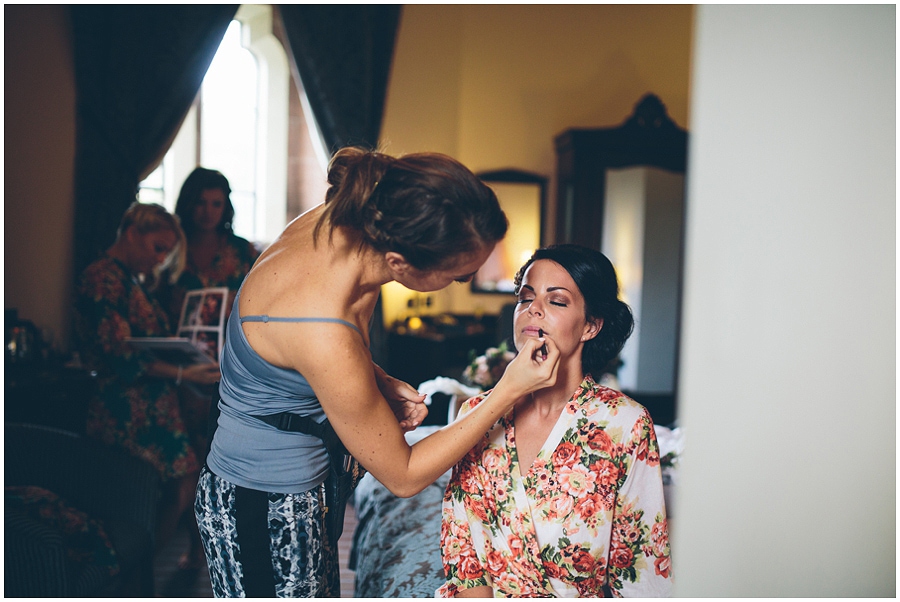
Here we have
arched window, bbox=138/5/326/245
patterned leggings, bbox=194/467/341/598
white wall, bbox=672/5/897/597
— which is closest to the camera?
white wall, bbox=672/5/897/597

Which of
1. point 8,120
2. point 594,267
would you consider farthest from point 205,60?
point 594,267

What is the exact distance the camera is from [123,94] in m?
3.77

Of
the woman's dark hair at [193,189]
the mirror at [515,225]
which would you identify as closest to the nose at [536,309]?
the woman's dark hair at [193,189]

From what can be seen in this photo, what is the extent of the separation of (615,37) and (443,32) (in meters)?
1.64

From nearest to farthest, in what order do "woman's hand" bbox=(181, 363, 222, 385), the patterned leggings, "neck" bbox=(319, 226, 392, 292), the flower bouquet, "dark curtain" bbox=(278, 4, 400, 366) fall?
"neck" bbox=(319, 226, 392, 292) → the patterned leggings → "woman's hand" bbox=(181, 363, 222, 385) → the flower bouquet → "dark curtain" bbox=(278, 4, 400, 366)

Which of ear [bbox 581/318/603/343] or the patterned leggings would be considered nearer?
the patterned leggings

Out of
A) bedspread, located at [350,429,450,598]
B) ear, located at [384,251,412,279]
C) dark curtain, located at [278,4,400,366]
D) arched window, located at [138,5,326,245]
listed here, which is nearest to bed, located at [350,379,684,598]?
bedspread, located at [350,429,450,598]

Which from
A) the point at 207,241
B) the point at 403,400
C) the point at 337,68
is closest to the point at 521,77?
the point at 337,68

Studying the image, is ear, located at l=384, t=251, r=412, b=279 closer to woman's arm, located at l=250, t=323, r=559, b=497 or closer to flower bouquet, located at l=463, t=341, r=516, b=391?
woman's arm, located at l=250, t=323, r=559, b=497

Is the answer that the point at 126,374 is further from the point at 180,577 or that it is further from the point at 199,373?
the point at 180,577

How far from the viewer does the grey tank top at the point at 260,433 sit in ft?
4.07

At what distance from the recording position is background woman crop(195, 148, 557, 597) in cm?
108

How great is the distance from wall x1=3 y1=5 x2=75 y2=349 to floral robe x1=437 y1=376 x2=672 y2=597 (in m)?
2.79

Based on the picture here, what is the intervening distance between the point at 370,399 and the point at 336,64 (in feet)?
13.0
